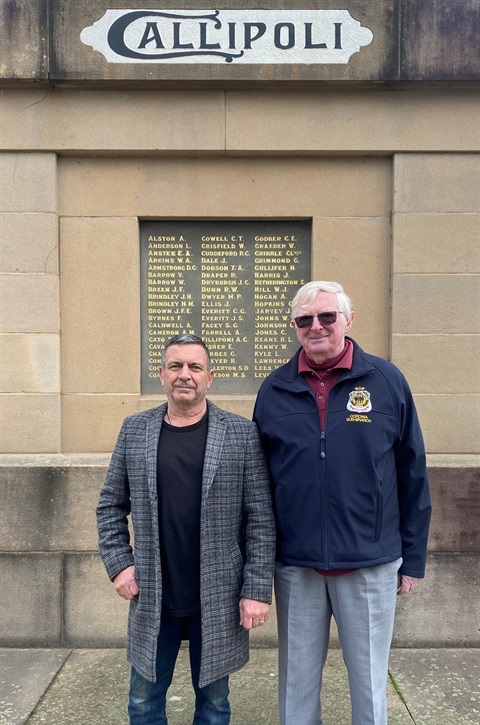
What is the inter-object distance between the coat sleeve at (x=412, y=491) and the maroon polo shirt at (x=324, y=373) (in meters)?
0.32

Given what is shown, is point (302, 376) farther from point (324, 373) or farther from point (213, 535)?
point (213, 535)

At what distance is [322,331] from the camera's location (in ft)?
8.47

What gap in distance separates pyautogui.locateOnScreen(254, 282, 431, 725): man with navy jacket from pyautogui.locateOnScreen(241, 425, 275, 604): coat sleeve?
0.06 meters

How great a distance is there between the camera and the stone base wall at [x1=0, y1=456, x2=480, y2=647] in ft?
14.3

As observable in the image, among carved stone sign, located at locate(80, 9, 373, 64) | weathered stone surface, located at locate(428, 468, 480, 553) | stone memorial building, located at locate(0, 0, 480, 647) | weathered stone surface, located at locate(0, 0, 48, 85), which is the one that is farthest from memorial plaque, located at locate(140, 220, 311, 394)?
weathered stone surface, located at locate(428, 468, 480, 553)

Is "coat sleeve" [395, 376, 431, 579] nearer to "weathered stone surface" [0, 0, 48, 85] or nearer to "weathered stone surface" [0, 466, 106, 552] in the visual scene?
"weathered stone surface" [0, 466, 106, 552]

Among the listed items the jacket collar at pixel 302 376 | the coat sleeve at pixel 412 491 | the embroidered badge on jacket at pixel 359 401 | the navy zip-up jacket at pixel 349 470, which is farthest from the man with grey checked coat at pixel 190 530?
the coat sleeve at pixel 412 491

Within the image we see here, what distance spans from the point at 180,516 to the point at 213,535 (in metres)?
0.16

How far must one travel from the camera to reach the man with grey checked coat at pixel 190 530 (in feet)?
8.41

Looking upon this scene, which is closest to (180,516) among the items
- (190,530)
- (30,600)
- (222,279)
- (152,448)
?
(190,530)

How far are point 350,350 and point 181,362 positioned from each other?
0.77 metres

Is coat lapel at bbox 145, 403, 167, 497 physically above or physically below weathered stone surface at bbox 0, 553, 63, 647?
above

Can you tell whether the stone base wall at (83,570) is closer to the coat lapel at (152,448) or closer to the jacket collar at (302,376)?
the coat lapel at (152,448)

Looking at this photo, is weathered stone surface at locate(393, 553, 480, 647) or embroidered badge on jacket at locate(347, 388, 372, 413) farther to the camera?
weathered stone surface at locate(393, 553, 480, 647)
